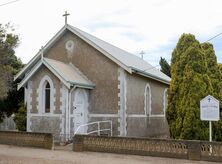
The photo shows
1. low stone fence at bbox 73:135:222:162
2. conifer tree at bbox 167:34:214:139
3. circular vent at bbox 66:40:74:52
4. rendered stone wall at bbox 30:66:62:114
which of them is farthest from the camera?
circular vent at bbox 66:40:74:52

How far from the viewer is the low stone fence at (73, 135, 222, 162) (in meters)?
12.8

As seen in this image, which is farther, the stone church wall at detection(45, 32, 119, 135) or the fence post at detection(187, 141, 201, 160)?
the stone church wall at detection(45, 32, 119, 135)

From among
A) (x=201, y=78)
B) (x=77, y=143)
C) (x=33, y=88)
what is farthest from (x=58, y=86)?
(x=201, y=78)

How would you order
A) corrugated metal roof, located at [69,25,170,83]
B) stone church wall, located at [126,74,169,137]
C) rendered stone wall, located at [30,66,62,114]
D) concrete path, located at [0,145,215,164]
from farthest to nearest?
stone church wall, located at [126,74,169,137], corrugated metal roof, located at [69,25,170,83], rendered stone wall, located at [30,66,62,114], concrete path, located at [0,145,215,164]

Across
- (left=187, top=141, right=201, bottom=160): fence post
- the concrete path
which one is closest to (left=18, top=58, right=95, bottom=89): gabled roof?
the concrete path

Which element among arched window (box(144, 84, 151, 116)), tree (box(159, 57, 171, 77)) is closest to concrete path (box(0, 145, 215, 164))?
arched window (box(144, 84, 151, 116))

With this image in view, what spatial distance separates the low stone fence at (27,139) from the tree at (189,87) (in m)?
6.37

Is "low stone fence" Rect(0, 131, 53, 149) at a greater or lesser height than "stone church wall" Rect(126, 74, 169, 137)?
lesser

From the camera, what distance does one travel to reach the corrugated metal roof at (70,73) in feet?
59.7

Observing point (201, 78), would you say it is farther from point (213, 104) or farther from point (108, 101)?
point (108, 101)

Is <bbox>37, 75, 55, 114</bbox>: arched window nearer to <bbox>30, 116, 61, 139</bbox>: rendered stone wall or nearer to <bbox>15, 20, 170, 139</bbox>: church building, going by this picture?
<bbox>15, 20, 170, 139</bbox>: church building

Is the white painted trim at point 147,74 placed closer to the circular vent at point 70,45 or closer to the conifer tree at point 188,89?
the conifer tree at point 188,89

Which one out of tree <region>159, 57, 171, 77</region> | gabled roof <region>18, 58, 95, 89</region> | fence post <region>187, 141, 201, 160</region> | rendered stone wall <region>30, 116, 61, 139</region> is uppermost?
tree <region>159, 57, 171, 77</region>

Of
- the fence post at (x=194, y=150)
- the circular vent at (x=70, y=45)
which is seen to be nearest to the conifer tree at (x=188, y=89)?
the fence post at (x=194, y=150)
